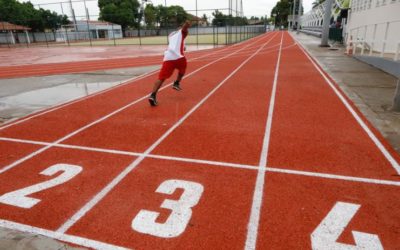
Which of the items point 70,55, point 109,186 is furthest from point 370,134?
point 70,55

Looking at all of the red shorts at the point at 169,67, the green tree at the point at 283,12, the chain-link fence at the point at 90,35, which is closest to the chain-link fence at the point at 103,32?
the chain-link fence at the point at 90,35

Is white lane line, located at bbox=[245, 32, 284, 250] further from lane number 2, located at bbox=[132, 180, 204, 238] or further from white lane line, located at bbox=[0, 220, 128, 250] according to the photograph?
white lane line, located at bbox=[0, 220, 128, 250]

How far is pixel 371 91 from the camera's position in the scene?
28.1 feet

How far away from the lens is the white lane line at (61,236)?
279 centimetres

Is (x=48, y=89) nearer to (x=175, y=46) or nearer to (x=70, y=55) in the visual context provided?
(x=175, y=46)

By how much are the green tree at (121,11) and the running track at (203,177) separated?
199ft

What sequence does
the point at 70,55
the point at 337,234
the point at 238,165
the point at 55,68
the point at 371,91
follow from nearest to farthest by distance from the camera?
1. the point at 337,234
2. the point at 238,165
3. the point at 371,91
4. the point at 55,68
5. the point at 70,55

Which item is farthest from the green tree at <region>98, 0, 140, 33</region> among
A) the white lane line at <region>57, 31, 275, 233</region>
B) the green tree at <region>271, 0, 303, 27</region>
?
the white lane line at <region>57, 31, 275, 233</region>

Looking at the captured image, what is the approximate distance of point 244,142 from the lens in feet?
16.9

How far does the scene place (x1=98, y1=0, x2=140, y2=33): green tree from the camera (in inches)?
2530

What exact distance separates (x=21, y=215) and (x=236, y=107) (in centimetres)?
512

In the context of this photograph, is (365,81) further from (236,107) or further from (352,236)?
(352,236)

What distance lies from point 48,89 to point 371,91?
33.6 ft

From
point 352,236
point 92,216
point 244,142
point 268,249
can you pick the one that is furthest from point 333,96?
point 92,216
